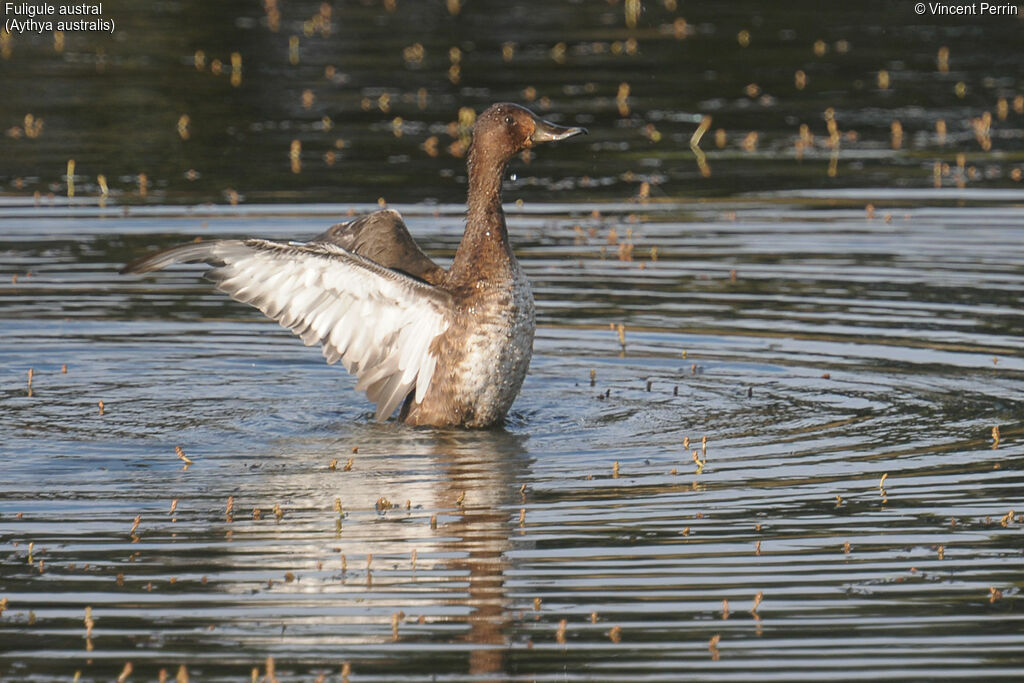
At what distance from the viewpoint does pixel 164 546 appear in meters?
7.16

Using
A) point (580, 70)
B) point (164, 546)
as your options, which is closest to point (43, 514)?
point (164, 546)

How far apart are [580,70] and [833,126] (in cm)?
485

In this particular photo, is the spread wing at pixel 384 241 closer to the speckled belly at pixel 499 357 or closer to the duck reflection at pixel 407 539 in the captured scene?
the speckled belly at pixel 499 357

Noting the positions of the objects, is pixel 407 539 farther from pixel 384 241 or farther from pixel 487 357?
pixel 384 241

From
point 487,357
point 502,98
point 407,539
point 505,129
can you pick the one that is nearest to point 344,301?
point 487,357

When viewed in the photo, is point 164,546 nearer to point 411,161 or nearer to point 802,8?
point 411,161

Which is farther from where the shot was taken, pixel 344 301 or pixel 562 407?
pixel 562 407

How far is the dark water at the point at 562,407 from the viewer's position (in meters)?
6.20

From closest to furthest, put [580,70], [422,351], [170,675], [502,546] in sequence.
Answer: [170,675] < [502,546] < [422,351] < [580,70]

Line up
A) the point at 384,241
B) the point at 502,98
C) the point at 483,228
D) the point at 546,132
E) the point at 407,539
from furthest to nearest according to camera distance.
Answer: the point at 502,98
the point at 384,241
the point at 546,132
the point at 483,228
the point at 407,539

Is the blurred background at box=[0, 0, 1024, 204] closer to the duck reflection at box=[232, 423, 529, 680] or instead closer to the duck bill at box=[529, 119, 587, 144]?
the duck bill at box=[529, 119, 587, 144]

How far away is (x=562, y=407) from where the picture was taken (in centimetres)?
988

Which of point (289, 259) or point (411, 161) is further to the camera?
point (411, 161)

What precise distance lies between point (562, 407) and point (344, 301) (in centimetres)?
139
